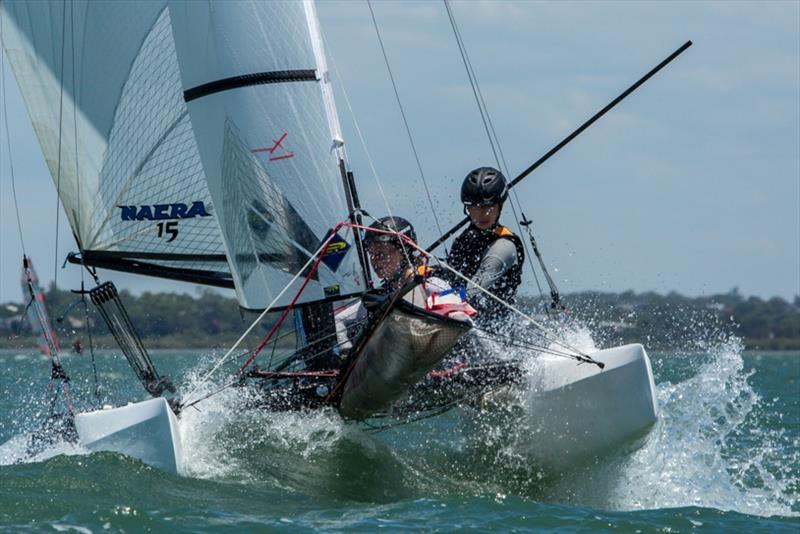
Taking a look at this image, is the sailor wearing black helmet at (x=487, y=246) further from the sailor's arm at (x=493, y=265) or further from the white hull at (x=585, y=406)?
the white hull at (x=585, y=406)

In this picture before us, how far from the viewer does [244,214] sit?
24.2ft

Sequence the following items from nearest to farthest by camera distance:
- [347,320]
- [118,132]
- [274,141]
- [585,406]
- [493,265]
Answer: [585,406] < [493,265] < [274,141] < [347,320] < [118,132]

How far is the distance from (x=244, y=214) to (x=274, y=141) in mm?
417

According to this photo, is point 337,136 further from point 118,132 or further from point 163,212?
point 118,132

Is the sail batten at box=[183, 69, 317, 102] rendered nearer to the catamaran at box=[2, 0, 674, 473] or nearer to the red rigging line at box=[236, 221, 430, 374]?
the catamaran at box=[2, 0, 674, 473]

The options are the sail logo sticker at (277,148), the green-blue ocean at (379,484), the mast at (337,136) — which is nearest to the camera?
the green-blue ocean at (379,484)

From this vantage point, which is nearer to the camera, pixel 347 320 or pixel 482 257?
pixel 482 257

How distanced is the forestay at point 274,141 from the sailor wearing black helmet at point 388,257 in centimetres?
14

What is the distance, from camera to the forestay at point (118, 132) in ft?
27.5

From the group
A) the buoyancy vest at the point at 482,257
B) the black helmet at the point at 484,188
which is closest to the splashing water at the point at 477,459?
the buoyancy vest at the point at 482,257

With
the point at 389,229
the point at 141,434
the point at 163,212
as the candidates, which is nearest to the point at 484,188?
the point at 389,229

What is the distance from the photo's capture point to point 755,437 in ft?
34.2

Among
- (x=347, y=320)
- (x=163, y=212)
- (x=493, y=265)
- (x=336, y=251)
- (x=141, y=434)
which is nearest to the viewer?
(x=141, y=434)

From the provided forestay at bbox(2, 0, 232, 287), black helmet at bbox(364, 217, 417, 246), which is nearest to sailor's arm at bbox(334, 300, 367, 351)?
black helmet at bbox(364, 217, 417, 246)
